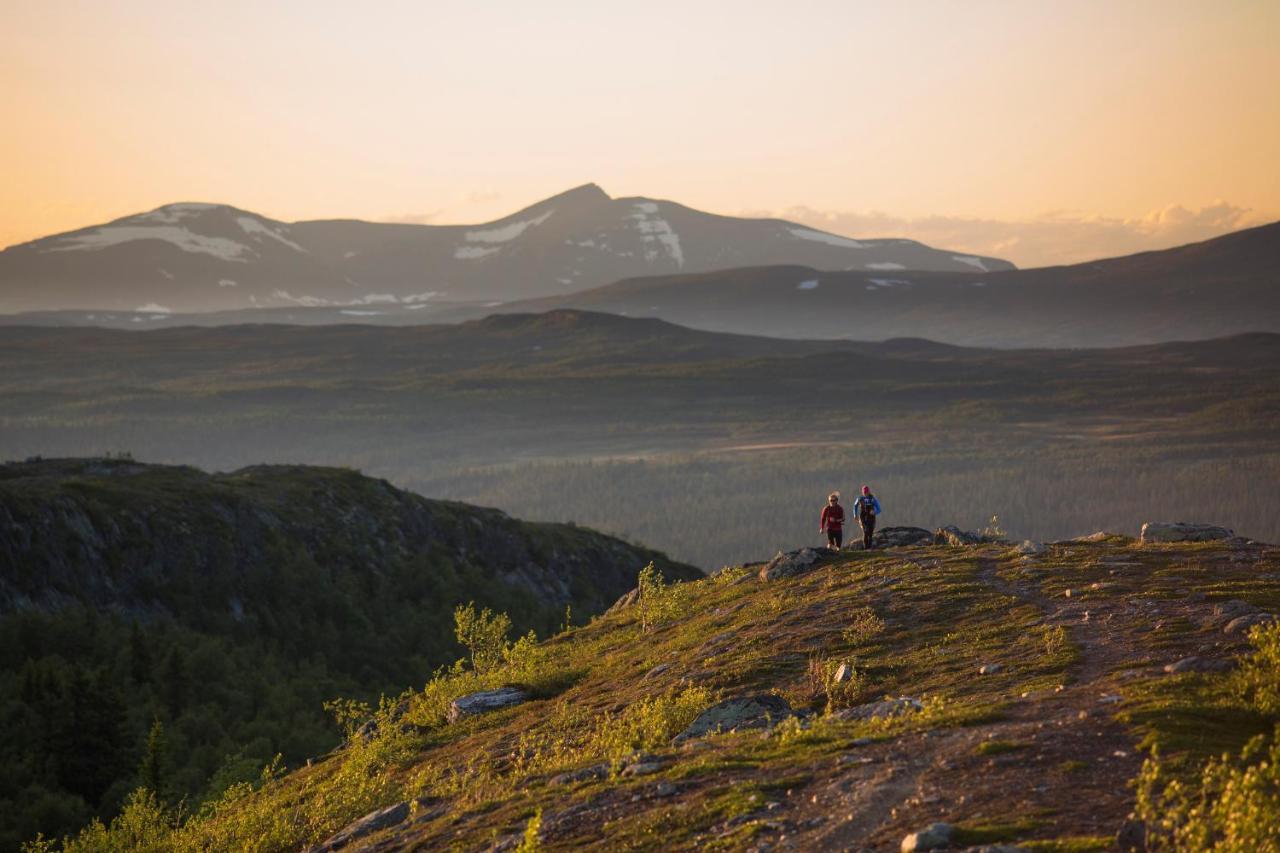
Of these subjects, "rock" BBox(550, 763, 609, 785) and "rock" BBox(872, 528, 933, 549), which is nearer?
"rock" BBox(550, 763, 609, 785)

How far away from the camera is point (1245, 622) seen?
20.3 m

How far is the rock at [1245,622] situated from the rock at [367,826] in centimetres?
1519

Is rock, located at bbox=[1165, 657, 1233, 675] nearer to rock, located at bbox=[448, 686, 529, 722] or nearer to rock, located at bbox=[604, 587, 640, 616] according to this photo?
rock, located at bbox=[448, 686, 529, 722]

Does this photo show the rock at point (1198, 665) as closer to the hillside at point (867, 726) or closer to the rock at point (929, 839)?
the hillside at point (867, 726)

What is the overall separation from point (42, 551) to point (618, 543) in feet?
168

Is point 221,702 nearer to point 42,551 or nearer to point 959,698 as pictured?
point 42,551

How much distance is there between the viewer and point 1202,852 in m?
10.8

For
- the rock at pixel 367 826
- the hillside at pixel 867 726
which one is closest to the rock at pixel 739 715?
the hillside at pixel 867 726

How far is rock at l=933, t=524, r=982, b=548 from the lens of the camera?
38.6m

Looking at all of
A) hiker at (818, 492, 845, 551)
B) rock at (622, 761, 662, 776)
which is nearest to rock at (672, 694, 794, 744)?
rock at (622, 761, 662, 776)

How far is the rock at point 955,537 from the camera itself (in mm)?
38594

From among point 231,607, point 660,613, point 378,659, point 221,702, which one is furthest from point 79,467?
point 660,613

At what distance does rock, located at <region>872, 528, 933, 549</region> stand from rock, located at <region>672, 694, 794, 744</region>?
2000 cm

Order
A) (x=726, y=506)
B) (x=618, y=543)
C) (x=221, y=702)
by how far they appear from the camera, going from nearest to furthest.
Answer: (x=221, y=702), (x=618, y=543), (x=726, y=506)
